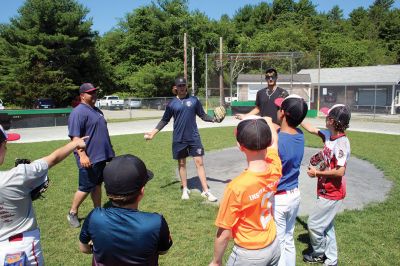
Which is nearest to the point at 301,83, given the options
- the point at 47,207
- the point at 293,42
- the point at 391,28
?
the point at 293,42

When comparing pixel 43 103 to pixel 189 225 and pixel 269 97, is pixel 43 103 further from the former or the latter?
pixel 189 225

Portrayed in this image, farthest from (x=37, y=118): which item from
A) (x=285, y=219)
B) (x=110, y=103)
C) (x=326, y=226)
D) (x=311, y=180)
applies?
(x=285, y=219)

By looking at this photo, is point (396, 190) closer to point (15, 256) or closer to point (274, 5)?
point (15, 256)

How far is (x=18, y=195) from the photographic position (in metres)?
2.58

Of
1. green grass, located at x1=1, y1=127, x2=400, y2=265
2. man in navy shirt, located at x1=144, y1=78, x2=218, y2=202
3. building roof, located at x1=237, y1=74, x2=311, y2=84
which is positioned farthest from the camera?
building roof, located at x1=237, y1=74, x2=311, y2=84

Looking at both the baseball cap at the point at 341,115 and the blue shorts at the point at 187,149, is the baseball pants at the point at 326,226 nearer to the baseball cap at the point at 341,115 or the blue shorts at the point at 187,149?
the baseball cap at the point at 341,115

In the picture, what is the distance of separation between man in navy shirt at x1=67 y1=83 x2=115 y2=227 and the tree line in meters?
33.4

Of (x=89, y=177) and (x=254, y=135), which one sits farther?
(x=89, y=177)

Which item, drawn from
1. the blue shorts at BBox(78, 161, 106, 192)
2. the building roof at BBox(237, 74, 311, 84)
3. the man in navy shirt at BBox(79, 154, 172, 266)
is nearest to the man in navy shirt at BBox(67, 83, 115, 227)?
the blue shorts at BBox(78, 161, 106, 192)

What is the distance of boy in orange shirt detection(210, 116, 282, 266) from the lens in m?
2.46

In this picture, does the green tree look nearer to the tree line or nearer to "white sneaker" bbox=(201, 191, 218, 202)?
the tree line

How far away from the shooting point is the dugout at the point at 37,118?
21602 mm

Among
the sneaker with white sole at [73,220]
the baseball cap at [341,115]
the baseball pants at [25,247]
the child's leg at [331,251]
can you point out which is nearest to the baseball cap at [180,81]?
the sneaker with white sole at [73,220]

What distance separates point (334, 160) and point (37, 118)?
21571mm
